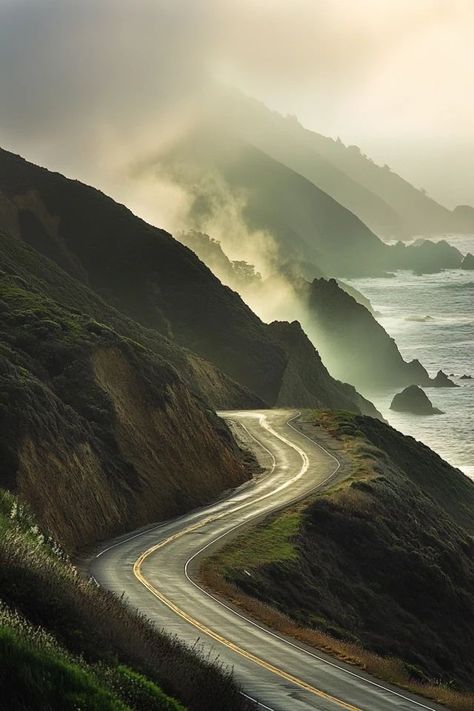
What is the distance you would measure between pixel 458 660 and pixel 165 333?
70.5 meters

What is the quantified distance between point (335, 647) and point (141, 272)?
8927 cm

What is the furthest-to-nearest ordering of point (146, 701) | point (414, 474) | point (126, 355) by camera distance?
point (414, 474) < point (126, 355) < point (146, 701)

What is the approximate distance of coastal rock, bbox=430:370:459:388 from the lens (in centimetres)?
14188

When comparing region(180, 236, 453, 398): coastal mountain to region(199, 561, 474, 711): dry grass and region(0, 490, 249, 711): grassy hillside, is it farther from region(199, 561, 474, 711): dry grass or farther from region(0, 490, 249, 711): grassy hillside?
region(0, 490, 249, 711): grassy hillside

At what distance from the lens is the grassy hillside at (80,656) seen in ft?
35.5

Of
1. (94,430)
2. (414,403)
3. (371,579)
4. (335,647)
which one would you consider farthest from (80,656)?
(414,403)

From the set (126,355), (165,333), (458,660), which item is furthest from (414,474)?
(165,333)

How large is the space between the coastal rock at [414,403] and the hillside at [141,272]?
1678 cm

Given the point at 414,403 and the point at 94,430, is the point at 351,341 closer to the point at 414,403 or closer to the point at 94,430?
the point at 414,403

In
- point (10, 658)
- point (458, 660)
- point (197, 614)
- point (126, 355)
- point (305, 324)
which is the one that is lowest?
point (458, 660)

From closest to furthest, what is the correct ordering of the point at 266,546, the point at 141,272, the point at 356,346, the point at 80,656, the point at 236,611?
the point at 80,656 < the point at 236,611 < the point at 266,546 < the point at 141,272 < the point at 356,346

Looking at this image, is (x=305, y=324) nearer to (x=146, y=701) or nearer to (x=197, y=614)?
(x=197, y=614)

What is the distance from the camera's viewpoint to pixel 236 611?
98.8ft

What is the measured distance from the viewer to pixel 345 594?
129 ft
